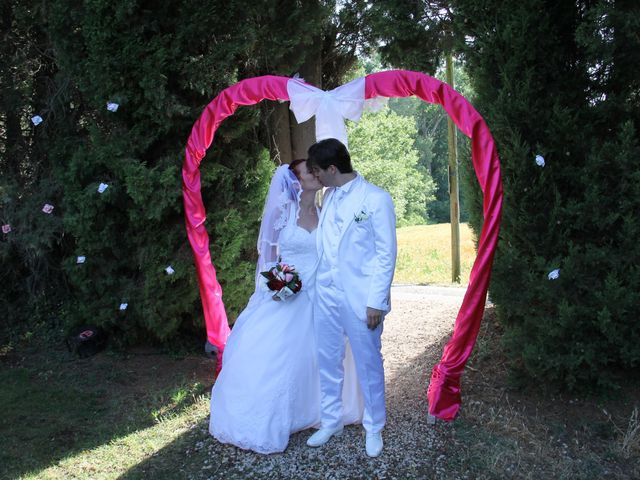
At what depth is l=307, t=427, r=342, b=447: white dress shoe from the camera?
12.9ft

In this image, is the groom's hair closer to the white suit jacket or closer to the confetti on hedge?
the white suit jacket

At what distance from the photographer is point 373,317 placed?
11.9ft

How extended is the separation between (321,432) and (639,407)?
94.1 inches

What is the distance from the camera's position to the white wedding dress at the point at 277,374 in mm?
3904

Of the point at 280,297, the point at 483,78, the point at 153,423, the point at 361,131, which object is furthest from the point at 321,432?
the point at 361,131

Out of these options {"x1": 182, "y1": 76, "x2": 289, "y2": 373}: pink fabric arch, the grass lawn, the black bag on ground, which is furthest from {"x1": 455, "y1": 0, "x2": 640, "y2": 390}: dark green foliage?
the black bag on ground

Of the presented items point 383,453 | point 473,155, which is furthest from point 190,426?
point 473,155

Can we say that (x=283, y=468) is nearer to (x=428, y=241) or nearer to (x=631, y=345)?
(x=631, y=345)

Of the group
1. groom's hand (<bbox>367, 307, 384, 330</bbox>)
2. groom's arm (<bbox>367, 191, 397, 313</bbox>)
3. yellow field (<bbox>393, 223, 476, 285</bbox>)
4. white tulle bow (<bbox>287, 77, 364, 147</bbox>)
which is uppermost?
white tulle bow (<bbox>287, 77, 364, 147</bbox>)

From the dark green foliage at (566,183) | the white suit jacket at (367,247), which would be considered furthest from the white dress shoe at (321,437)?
the dark green foliage at (566,183)

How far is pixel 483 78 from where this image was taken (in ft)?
14.6

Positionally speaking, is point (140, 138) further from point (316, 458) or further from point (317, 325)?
point (316, 458)

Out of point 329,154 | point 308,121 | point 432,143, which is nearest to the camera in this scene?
point 329,154

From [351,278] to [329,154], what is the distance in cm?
85
